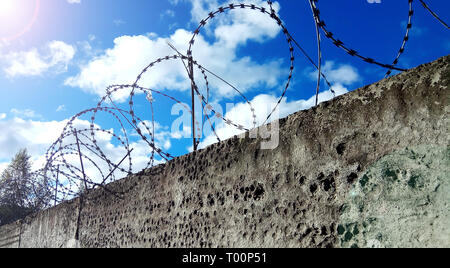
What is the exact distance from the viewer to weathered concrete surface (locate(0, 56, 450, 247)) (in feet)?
6.86

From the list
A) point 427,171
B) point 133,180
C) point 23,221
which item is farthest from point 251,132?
point 23,221

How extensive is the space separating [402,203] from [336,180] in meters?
0.45

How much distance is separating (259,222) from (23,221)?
8308 mm

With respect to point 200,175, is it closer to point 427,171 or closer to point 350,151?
point 350,151

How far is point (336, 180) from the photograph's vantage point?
249 centimetres

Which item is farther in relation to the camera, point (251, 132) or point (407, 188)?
point (251, 132)

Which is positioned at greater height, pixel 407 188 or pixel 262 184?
pixel 262 184

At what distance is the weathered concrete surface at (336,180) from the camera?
209 centimetres

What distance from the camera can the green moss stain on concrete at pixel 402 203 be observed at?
2010mm

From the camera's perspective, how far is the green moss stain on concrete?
2010mm

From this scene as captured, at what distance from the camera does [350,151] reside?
8.04ft

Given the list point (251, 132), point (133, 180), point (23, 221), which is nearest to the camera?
point (251, 132)

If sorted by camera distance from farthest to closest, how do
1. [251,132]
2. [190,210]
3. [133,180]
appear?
[133,180], [190,210], [251,132]
